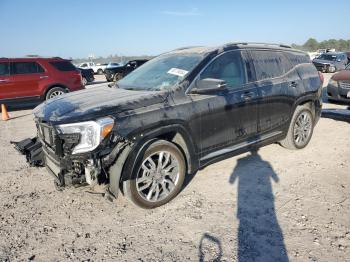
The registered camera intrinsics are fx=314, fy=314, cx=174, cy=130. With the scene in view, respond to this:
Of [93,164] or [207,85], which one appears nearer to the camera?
[93,164]

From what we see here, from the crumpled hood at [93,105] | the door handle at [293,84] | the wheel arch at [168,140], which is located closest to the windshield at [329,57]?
the door handle at [293,84]

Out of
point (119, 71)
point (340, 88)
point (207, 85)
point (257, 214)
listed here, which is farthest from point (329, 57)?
point (257, 214)

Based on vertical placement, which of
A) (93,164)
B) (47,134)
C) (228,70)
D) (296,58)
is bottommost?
(93,164)

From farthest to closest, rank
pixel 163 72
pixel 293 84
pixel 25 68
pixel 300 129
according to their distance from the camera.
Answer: pixel 25 68
pixel 300 129
pixel 293 84
pixel 163 72

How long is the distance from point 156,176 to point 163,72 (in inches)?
60.7

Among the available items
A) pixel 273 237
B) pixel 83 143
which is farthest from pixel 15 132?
pixel 273 237

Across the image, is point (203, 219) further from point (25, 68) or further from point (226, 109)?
point (25, 68)

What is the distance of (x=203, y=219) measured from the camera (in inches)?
141

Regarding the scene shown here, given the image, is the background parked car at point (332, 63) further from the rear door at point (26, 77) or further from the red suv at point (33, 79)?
the rear door at point (26, 77)

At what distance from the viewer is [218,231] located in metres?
3.34

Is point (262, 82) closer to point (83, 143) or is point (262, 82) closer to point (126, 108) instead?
point (126, 108)

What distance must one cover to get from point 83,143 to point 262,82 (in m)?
2.91

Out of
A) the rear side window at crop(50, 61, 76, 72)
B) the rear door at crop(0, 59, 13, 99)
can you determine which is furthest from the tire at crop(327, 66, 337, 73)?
the rear door at crop(0, 59, 13, 99)

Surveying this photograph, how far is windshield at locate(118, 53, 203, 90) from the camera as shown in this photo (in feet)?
13.6
